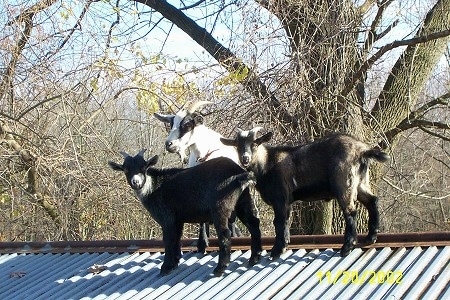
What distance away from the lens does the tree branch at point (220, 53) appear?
8945 mm

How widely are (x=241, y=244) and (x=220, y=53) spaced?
451cm

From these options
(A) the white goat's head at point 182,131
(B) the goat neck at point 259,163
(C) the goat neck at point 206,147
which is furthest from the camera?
(C) the goat neck at point 206,147

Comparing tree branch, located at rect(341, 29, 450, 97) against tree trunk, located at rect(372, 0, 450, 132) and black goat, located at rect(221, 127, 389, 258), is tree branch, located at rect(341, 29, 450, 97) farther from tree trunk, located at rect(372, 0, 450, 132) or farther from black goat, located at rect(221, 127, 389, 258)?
black goat, located at rect(221, 127, 389, 258)

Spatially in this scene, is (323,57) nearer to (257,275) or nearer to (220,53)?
(220,53)

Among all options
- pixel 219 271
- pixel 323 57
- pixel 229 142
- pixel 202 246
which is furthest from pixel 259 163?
pixel 323 57

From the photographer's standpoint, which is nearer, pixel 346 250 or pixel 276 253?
pixel 346 250

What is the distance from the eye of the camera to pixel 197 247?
6.59 m

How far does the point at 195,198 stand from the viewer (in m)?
5.84

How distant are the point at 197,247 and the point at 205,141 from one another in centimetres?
107
